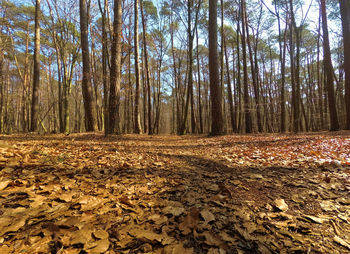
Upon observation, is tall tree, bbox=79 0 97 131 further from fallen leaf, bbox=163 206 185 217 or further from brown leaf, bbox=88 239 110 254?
brown leaf, bbox=88 239 110 254

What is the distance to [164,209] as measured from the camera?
149 centimetres

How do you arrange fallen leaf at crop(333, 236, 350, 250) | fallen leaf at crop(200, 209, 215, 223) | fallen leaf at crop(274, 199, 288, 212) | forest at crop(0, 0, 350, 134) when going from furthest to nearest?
1. forest at crop(0, 0, 350, 134)
2. fallen leaf at crop(274, 199, 288, 212)
3. fallen leaf at crop(200, 209, 215, 223)
4. fallen leaf at crop(333, 236, 350, 250)

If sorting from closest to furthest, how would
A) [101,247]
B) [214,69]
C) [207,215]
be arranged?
[101,247] < [207,215] < [214,69]

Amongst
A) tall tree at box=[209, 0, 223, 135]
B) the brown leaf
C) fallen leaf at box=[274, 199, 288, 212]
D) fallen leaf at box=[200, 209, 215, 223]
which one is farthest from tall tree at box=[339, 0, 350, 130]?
the brown leaf

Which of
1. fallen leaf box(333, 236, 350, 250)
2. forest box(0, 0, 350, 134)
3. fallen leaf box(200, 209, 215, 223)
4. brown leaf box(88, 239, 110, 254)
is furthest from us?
forest box(0, 0, 350, 134)

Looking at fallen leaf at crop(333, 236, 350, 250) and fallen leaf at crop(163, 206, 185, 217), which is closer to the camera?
fallen leaf at crop(333, 236, 350, 250)

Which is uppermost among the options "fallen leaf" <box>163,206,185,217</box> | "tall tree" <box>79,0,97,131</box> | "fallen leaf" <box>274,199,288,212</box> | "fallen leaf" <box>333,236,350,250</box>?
"tall tree" <box>79,0,97,131</box>

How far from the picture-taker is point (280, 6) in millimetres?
13156

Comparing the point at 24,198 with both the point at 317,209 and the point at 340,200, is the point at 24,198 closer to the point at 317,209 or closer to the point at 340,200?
the point at 317,209

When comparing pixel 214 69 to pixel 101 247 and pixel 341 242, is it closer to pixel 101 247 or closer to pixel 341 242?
pixel 341 242

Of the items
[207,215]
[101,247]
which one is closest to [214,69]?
[207,215]

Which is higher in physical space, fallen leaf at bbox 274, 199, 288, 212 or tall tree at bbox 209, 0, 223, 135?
tall tree at bbox 209, 0, 223, 135

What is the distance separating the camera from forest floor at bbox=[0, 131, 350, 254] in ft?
3.52

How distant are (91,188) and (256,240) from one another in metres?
1.69
